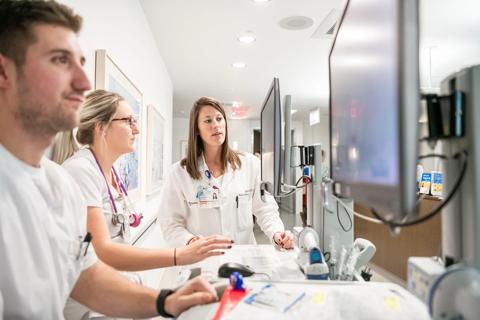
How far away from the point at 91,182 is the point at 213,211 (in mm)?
866

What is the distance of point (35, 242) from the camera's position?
0.82m

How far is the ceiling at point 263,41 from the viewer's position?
9.84 feet

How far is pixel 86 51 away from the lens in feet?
5.41

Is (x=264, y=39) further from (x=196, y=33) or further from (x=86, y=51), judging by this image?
(x=86, y=51)

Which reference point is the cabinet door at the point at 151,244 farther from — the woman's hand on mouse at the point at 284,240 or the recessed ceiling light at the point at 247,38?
the recessed ceiling light at the point at 247,38

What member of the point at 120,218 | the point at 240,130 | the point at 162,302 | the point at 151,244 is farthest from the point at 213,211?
the point at 240,130

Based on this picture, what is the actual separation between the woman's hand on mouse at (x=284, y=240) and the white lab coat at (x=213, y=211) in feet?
0.59

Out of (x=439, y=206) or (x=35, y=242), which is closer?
(x=439, y=206)

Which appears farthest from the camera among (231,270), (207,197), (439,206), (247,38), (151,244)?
(247,38)

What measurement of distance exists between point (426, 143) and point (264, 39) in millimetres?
3457

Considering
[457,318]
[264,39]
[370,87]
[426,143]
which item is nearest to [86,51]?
[370,87]

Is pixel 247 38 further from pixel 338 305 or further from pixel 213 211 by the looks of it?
pixel 338 305

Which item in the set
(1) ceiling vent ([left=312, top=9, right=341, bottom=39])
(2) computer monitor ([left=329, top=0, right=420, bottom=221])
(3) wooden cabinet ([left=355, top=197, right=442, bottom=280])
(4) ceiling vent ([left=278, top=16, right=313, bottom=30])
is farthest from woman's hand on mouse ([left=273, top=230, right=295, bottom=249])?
(4) ceiling vent ([left=278, top=16, right=313, bottom=30])

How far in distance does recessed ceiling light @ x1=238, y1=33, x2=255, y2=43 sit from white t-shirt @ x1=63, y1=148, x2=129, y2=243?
2.78 metres
